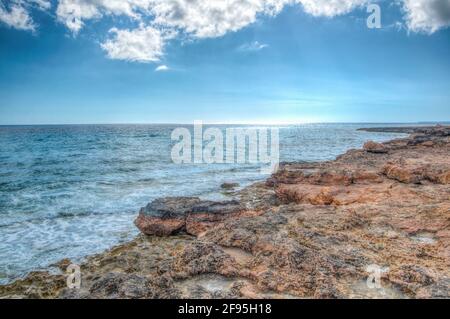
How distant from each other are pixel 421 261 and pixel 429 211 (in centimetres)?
275

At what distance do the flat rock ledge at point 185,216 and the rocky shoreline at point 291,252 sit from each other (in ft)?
0.12

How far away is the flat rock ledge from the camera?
34.6 feet

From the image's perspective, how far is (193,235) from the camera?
10406 mm

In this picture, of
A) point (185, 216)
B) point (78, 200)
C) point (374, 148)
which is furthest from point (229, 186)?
point (374, 148)

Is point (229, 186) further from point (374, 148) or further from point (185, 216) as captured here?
point (374, 148)

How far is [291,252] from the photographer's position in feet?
17.7

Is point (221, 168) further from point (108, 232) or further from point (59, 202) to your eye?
point (108, 232)

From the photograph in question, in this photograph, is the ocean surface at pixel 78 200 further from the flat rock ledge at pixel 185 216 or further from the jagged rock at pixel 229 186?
the flat rock ledge at pixel 185 216

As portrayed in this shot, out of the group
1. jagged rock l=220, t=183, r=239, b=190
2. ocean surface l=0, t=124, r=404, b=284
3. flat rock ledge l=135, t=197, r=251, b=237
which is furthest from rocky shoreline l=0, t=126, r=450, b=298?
jagged rock l=220, t=183, r=239, b=190

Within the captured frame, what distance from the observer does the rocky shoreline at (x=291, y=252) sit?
458 cm

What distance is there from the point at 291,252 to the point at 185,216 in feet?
19.6
